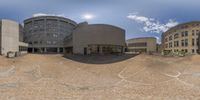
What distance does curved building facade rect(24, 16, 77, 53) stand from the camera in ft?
266

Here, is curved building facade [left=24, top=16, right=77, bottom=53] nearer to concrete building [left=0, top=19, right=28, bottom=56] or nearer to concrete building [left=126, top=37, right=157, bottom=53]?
concrete building [left=0, top=19, right=28, bottom=56]

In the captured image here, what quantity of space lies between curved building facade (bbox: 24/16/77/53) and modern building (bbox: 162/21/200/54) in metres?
54.6

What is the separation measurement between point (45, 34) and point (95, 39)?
45.4 metres

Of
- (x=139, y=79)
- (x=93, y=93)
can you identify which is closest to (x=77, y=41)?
(x=139, y=79)

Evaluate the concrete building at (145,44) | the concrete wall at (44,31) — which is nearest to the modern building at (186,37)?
the concrete building at (145,44)

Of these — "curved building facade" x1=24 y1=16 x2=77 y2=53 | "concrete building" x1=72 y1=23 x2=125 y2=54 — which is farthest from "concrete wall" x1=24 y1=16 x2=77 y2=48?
"concrete building" x1=72 y1=23 x2=125 y2=54

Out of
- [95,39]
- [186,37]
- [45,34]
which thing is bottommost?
[95,39]

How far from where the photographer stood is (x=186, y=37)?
71062mm

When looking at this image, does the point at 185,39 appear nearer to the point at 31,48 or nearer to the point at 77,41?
the point at 77,41

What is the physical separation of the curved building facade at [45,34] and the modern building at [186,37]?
54578mm

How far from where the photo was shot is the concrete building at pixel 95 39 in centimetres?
4697

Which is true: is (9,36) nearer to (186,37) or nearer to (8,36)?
(8,36)

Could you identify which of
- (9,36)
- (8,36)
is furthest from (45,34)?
(8,36)

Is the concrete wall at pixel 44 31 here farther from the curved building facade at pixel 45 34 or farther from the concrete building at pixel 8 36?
the concrete building at pixel 8 36
